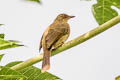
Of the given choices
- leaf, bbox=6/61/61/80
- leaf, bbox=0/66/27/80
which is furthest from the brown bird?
leaf, bbox=0/66/27/80

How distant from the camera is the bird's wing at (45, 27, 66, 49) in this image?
213 cm

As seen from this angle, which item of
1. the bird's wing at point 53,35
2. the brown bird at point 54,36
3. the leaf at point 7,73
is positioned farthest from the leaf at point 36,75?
the bird's wing at point 53,35

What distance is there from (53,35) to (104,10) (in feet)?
2.31

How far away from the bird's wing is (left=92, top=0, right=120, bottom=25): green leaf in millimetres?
537

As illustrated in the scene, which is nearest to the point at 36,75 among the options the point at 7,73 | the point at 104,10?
the point at 7,73

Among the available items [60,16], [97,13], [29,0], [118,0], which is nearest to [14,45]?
[29,0]

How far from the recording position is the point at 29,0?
4.20 feet

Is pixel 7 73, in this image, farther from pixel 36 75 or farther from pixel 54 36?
pixel 54 36

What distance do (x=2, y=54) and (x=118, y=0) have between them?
623mm

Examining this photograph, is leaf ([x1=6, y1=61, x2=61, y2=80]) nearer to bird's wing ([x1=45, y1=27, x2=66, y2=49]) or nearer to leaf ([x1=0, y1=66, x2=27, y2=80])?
leaf ([x1=0, y1=66, x2=27, y2=80])

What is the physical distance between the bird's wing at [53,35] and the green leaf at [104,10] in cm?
54

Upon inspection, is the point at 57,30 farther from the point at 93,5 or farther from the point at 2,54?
the point at 2,54

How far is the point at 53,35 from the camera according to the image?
224cm

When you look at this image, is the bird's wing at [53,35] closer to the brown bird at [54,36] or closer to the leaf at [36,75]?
the brown bird at [54,36]
